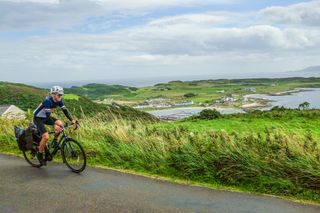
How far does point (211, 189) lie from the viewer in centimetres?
888

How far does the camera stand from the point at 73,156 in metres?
10.5

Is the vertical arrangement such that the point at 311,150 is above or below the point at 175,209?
A: above

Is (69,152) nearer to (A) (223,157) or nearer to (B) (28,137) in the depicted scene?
(B) (28,137)

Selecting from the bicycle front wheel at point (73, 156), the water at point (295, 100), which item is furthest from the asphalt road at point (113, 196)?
the water at point (295, 100)

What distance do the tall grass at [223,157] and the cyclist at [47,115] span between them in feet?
4.95

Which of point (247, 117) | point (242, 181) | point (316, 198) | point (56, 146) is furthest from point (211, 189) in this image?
point (247, 117)

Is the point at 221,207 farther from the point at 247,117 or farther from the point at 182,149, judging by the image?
the point at 247,117

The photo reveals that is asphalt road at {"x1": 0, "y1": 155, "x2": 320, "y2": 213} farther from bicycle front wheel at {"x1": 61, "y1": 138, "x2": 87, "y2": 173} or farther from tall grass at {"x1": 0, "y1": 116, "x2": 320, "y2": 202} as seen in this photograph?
tall grass at {"x1": 0, "y1": 116, "x2": 320, "y2": 202}

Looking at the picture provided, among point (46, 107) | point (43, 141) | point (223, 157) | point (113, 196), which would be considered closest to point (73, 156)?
point (43, 141)

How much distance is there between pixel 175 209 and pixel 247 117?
2073 centimetres

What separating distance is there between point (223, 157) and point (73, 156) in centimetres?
381

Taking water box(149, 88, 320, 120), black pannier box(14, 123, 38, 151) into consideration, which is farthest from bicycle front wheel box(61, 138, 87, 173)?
water box(149, 88, 320, 120)

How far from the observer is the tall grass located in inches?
345

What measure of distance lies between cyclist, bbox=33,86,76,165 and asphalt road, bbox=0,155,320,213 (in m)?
0.86
